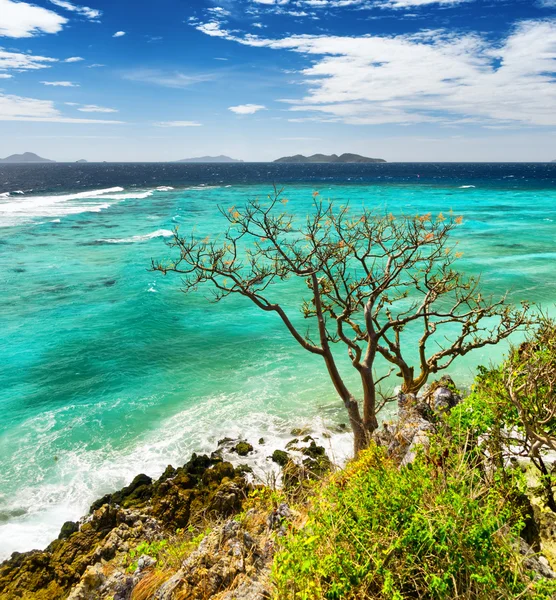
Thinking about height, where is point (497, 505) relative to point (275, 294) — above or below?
above

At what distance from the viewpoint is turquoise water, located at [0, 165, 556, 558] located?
1523 cm

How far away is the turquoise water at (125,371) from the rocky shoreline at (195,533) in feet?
5.16

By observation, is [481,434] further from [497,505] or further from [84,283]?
[84,283]

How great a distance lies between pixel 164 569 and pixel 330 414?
38.4ft

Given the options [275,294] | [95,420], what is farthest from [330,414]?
[275,294]

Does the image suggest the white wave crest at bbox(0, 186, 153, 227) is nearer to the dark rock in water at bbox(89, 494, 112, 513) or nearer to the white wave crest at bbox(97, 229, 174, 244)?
the white wave crest at bbox(97, 229, 174, 244)

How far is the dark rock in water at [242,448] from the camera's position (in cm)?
1559

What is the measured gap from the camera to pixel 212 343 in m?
25.8

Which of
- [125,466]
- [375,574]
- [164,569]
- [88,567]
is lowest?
[125,466]

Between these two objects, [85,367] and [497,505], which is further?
[85,367]

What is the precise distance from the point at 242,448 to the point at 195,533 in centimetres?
515

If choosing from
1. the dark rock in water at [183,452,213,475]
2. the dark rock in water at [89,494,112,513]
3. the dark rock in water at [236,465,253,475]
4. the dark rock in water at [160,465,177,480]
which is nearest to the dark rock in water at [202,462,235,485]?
the dark rock in water at [236,465,253,475]

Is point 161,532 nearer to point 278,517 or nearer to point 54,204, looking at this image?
point 278,517

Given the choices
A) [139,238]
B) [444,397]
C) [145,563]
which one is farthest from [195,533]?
[139,238]
